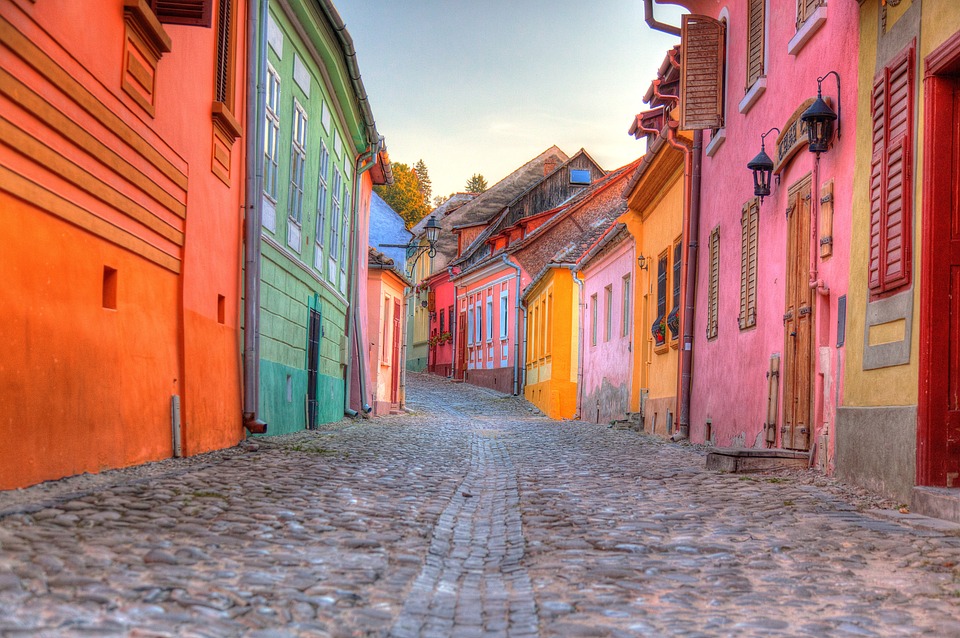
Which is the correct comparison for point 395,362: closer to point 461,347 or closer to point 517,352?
point 517,352

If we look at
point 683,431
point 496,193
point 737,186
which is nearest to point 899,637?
point 737,186

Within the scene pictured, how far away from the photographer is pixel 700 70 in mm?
14727

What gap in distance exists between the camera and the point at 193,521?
5.56 metres

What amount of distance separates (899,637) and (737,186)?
1005 cm

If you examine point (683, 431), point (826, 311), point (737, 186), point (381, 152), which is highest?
point (381, 152)

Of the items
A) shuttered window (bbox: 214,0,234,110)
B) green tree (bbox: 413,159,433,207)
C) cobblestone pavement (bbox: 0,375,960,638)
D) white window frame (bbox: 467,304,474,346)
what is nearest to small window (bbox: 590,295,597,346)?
shuttered window (bbox: 214,0,234,110)

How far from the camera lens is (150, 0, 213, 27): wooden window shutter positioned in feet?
27.2

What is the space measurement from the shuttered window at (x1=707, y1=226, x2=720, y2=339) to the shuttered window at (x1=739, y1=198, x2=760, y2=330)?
1.45 m

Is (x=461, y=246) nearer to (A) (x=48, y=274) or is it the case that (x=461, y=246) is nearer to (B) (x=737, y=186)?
(B) (x=737, y=186)

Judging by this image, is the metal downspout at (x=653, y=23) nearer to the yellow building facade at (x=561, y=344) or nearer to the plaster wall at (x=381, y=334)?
the plaster wall at (x=381, y=334)

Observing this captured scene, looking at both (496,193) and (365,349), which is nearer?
(365,349)

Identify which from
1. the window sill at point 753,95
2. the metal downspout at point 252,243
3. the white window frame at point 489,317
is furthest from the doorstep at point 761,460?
the white window frame at point 489,317

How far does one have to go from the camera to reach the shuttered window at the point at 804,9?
10.2m

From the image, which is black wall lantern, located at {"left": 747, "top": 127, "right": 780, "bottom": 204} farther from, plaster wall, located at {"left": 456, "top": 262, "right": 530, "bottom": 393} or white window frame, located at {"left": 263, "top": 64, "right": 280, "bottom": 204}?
plaster wall, located at {"left": 456, "top": 262, "right": 530, "bottom": 393}
